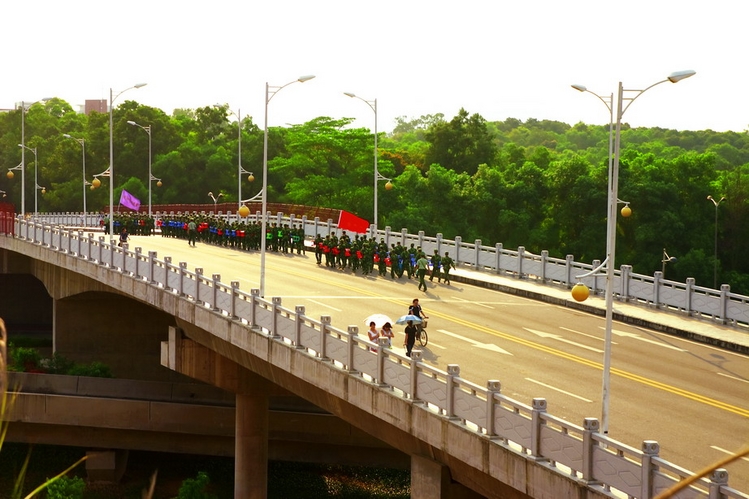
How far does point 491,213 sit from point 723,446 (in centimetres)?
6323

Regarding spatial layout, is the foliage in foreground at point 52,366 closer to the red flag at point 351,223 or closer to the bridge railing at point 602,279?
the red flag at point 351,223

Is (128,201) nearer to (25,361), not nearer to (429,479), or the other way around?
(25,361)

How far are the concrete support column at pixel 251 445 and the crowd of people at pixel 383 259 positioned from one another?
8.29 meters

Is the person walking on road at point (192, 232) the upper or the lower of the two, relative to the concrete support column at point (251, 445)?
upper

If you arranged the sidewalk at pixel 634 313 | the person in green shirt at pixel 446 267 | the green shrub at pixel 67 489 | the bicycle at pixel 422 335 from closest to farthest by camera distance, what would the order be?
the bicycle at pixel 422 335 < the sidewalk at pixel 634 313 < the green shrub at pixel 67 489 < the person in green shirt at pixel 446 267

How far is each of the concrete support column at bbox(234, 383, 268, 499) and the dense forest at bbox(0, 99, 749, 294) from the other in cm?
4369

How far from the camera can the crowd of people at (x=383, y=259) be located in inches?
1586

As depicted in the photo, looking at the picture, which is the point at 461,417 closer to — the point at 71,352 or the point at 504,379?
the point at 504,379

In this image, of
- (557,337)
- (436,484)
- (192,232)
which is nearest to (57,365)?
(192,232)

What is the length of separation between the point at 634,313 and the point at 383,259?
12.5 m

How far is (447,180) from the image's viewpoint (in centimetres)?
8175

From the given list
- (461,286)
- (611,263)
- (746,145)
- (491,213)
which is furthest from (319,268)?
(746,145)

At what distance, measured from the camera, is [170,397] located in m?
40.2

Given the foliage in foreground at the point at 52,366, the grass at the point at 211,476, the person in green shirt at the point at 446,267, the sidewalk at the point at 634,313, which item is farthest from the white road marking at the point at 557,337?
the foliage in foreground at the point at 52,366
